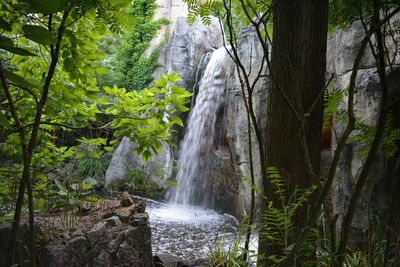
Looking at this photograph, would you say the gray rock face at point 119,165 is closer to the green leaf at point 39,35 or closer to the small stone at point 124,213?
the small stone at point 124,213

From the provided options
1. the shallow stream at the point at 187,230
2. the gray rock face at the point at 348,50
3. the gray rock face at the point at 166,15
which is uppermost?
the gray rock face at the point at 166,15

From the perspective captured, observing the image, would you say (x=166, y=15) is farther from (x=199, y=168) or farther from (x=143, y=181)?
(x=143, y=181)

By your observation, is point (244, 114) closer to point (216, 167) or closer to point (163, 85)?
point (216, 167)

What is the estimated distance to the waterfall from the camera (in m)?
8.43

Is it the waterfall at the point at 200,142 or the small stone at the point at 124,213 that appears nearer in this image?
the small stone at the point at 124,213

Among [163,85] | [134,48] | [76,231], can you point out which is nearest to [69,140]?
[134,48]

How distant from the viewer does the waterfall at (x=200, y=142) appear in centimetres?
843

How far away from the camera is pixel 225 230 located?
5797 millimetres

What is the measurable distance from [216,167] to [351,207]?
7.28 m

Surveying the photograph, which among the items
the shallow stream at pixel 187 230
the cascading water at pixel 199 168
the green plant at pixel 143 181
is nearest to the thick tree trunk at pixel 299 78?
the shallow stream at pixel 187 230

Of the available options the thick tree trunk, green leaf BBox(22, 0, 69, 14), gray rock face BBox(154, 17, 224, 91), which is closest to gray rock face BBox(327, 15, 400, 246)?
the thick tree trunk

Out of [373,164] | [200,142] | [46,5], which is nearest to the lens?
[46,5]

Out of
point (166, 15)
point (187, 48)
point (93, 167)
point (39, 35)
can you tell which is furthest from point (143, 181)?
point (166, 15)

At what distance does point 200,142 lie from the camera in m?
8.75
